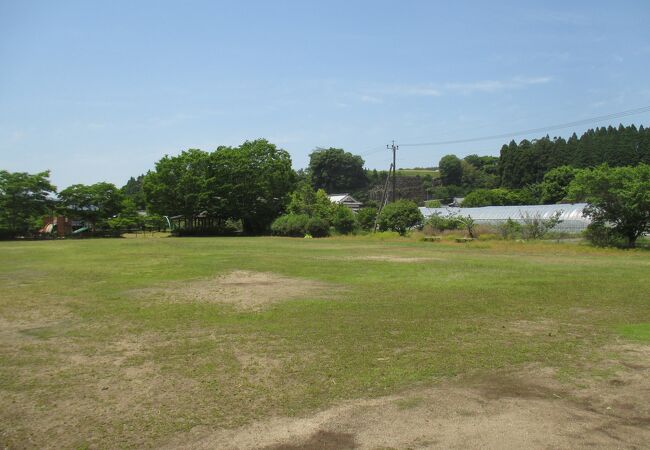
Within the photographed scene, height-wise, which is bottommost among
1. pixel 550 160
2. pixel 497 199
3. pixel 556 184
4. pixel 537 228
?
pixel 537 228

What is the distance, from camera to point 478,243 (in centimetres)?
3269

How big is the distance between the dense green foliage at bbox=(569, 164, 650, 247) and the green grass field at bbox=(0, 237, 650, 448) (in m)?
10.5

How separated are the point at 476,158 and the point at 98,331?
5503 inches

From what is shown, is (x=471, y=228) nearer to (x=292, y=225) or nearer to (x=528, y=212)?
(x=528, y=212)

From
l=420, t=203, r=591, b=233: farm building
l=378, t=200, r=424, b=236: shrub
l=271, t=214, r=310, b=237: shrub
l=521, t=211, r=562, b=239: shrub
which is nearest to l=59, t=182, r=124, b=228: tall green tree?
l=271, t=214, r=310, b=237: shrub

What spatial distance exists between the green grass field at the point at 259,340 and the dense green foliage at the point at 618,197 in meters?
10.5

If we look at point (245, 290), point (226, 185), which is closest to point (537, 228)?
point (245, 290)

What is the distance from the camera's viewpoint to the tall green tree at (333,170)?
111m

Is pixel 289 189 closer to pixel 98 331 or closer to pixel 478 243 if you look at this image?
pixel 478 243

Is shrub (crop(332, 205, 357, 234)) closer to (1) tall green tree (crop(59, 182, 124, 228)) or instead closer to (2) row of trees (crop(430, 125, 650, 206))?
(1) tall green tree (crop(59, 182, 124, 228))

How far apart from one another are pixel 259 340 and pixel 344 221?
41237mm

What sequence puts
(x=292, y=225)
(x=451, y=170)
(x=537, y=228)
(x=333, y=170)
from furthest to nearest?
1. (x=451, y=170)
2. (x=333, y=170)
3. (x=292, y=225)
4. (x=537, y=228)

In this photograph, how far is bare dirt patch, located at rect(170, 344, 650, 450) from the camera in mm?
4676

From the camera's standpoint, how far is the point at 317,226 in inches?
1919
